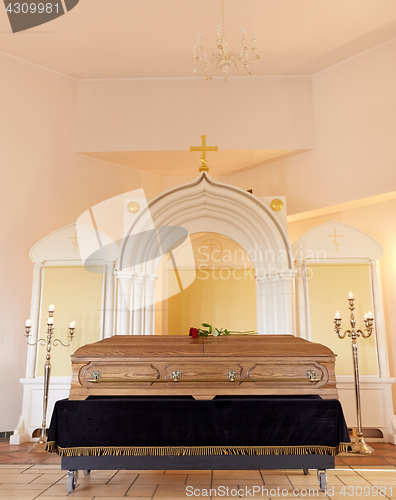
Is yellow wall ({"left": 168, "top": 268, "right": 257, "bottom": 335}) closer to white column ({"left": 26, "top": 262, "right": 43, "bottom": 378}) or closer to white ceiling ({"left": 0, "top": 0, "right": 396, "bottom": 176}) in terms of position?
white ceiling ({"left": 0, "top": 0, "right": 396, "bottom": 176})

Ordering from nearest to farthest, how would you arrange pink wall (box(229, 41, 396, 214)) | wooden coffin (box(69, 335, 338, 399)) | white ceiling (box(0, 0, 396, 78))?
wooden coffin (box(69, 335, 338, 399)) → white ceiling (box(0, 0, 396, 78)) → pink wall (box(229, 41, 396, 214))

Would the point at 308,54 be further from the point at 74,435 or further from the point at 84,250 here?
the point at 74,435

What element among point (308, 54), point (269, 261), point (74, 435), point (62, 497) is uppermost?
point (308, 54)

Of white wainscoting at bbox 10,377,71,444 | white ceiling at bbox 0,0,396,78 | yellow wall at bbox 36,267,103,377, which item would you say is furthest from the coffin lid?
white ceiling at bbox 0,0,396,78

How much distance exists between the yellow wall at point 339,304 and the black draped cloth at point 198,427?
251 centimetres

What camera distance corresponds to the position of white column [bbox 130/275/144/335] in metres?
5.74

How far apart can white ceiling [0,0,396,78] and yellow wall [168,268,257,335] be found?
3.53 meters

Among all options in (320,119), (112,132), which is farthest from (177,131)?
(320,119)

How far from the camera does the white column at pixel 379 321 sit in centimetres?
563

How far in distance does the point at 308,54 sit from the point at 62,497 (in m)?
6.50

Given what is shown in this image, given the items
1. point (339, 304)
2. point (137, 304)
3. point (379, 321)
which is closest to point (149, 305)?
point (137, 304)

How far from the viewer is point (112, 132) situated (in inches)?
283

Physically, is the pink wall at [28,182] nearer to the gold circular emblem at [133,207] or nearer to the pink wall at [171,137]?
the pink wall at [171,137]

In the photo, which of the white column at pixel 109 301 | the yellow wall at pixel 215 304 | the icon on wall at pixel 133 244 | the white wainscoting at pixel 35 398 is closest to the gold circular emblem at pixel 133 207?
the icon on wall at pixel 133 244
